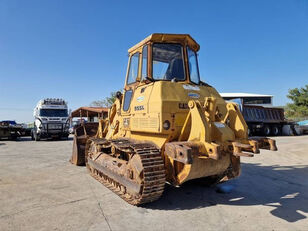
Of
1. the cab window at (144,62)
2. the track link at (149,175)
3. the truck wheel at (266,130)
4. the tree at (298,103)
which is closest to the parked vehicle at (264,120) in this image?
the truck wheel at (266,130)

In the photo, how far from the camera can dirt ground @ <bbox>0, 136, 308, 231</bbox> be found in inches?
130

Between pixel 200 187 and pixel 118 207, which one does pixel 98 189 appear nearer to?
pixel 118 207

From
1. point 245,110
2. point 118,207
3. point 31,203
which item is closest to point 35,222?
point 31,203

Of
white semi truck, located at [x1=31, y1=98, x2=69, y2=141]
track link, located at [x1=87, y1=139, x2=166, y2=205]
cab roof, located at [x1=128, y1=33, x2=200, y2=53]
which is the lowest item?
track link, located at [x1=87, y1=139, x2=166, y2=205]

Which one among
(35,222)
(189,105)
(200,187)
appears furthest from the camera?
(200,187)

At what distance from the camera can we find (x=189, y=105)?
396cm

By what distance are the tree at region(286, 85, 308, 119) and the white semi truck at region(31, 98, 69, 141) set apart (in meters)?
35.8

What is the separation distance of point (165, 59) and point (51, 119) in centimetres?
1536

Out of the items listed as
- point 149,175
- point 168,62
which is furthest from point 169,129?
point 168,62

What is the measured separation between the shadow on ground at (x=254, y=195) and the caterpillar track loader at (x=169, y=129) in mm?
427

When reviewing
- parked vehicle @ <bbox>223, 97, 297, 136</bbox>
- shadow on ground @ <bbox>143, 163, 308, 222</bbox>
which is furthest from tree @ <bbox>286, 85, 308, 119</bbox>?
shadow on ground @ <bbox>143, 163, 308, 222</bbox>

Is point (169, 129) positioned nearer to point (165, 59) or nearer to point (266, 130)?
point (165, 59)

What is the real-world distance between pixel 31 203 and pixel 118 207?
171 cm

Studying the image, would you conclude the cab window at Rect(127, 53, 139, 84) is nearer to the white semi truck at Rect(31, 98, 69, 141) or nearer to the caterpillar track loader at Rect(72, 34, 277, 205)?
the caterpillar track loader at Rect(72, 34, 277, 205)
